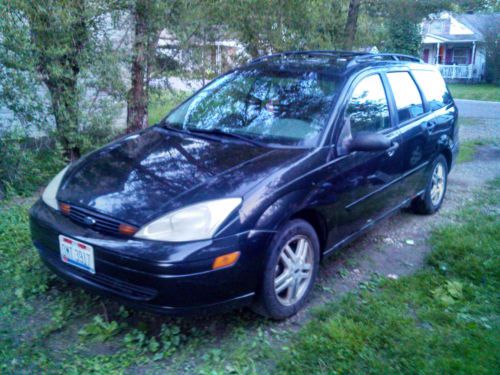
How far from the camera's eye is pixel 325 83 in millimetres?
4238

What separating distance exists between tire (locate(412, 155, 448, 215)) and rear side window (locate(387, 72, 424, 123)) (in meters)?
0.76

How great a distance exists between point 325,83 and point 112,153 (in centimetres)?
178

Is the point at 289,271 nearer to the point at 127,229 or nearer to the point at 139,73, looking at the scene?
the point at 127,229

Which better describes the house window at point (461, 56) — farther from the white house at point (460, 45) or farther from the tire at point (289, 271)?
the tire at point (289, 271)

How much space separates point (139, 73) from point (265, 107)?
3429 mm

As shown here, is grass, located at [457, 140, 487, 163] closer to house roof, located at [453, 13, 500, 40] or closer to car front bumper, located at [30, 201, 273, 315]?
car front bumper, located at [30, 201, 273, 315]

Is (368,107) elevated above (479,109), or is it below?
above

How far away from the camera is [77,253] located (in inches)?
125

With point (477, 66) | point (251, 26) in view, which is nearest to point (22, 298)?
point (251, 26)

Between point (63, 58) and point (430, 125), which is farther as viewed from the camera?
point (63, 58)

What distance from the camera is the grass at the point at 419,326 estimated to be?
299 centimetres

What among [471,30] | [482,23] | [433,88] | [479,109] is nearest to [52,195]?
[433,88]

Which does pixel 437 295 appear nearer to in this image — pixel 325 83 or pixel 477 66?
pixel 325 83

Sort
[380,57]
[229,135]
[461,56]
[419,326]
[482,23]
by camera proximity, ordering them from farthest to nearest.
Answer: [461,56], [482,23], [380,57], [229,135], [419,326]
